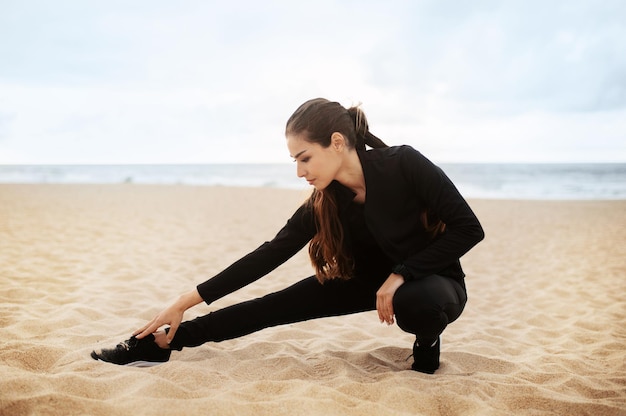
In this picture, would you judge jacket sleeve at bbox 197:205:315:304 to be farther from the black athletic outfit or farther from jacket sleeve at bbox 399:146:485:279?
jacket sleeve at bbox 399:146:485:279

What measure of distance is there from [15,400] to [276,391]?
→ 946mm

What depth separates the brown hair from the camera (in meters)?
2.10

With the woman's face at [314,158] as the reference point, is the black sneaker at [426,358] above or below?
below

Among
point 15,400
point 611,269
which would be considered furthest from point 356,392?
point 611,269

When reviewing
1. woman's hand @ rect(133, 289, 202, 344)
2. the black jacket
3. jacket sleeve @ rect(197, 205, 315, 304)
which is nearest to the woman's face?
the black jacket

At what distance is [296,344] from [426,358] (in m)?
0.87

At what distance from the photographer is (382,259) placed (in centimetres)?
244

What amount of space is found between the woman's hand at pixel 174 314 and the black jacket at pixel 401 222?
56mm

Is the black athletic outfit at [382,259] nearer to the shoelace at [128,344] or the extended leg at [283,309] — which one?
the extended leg at [283,309]

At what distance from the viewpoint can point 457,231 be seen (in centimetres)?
209

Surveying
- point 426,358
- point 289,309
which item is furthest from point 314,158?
point 426,358

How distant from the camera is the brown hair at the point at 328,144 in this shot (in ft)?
6.89

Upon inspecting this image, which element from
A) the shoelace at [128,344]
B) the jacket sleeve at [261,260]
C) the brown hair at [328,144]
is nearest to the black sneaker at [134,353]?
the shoelace at [128,344]

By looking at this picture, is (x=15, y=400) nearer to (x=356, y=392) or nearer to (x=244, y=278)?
(x=244, y=278)
